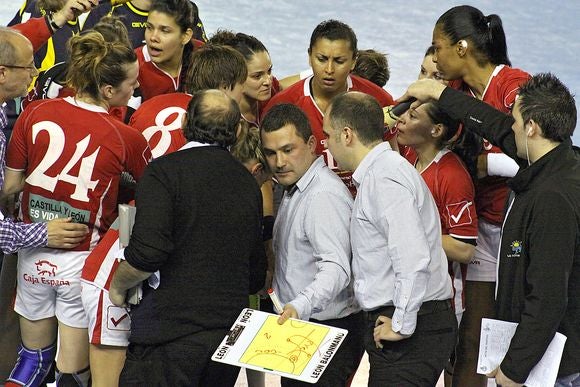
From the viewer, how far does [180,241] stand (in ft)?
10.3

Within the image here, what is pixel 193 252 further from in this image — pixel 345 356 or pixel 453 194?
pixel 453 194

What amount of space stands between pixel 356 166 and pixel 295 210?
11.1 inches

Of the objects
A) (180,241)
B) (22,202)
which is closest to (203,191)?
(180,241)

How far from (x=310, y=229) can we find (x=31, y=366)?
1307mm

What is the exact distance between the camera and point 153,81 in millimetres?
4629

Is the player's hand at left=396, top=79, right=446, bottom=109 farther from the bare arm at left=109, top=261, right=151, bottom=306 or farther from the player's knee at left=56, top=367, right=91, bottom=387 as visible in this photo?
the player's knee at left=56, top=367, right=91, bottom=387

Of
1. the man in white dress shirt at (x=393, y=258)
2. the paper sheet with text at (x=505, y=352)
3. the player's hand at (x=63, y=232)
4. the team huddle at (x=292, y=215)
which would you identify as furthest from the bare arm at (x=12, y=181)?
the paper sheet with text at (x=505, y=352)

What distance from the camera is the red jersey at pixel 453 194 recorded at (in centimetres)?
381

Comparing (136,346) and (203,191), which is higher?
(203,191)

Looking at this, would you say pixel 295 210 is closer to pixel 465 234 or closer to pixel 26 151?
pixel 465 234

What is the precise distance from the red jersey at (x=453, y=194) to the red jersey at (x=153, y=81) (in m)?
1.40

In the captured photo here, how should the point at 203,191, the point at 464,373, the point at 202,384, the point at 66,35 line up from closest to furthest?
the point at 203,191 < the point at 202,384 < the point at 464,373 < the point at 66,35

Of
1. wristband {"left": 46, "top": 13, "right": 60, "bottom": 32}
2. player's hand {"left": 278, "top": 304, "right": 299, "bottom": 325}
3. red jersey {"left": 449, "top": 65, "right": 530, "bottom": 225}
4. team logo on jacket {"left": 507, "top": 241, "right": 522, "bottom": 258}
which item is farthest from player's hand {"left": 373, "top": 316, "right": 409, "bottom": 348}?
wristband {"left": 46, "top": 13, "right": 60, "bottom": 32}

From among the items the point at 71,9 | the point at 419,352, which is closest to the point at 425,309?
the point at 419,352
